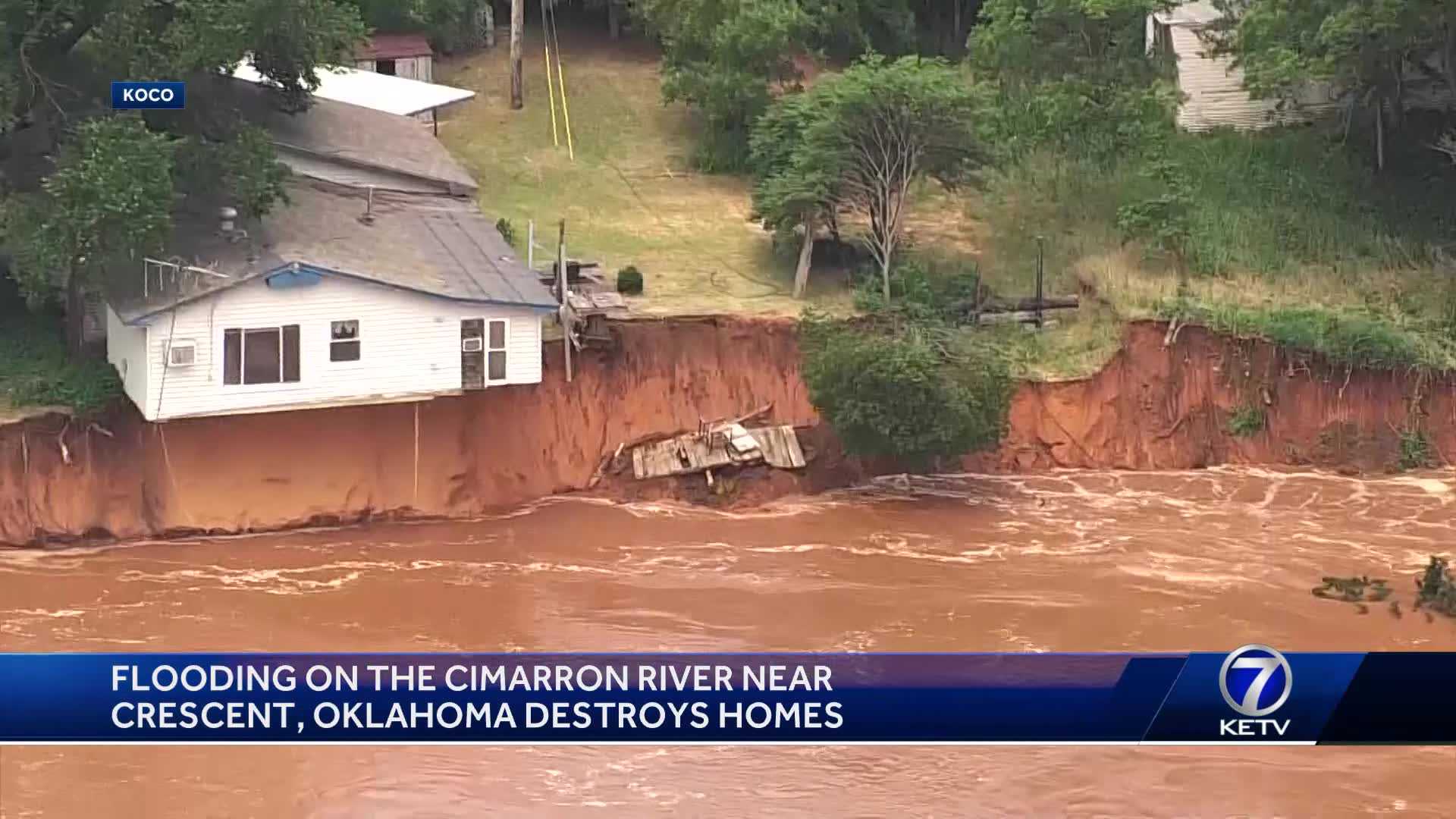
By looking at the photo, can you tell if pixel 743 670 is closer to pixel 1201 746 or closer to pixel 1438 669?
pixel 1438 669

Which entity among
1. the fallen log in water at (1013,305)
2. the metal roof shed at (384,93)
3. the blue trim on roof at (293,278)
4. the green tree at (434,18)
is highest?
the green tree at (434,18)

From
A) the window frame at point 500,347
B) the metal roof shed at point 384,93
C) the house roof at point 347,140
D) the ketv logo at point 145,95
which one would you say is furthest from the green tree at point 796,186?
the ketv logo at point 145,95

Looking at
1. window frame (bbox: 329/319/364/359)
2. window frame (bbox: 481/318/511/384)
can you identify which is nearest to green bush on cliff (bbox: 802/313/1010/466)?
window frame (bbox: 481/318/511/384)

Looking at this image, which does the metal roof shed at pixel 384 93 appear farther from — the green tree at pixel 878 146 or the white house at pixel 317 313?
the green tree at pixel 878 146

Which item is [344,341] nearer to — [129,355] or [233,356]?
[233,356]

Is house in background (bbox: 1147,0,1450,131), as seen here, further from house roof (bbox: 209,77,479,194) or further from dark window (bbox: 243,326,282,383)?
dark window (bbox: 243,326,282,383)

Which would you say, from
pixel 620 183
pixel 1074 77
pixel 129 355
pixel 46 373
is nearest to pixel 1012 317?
pixel 1074 77
